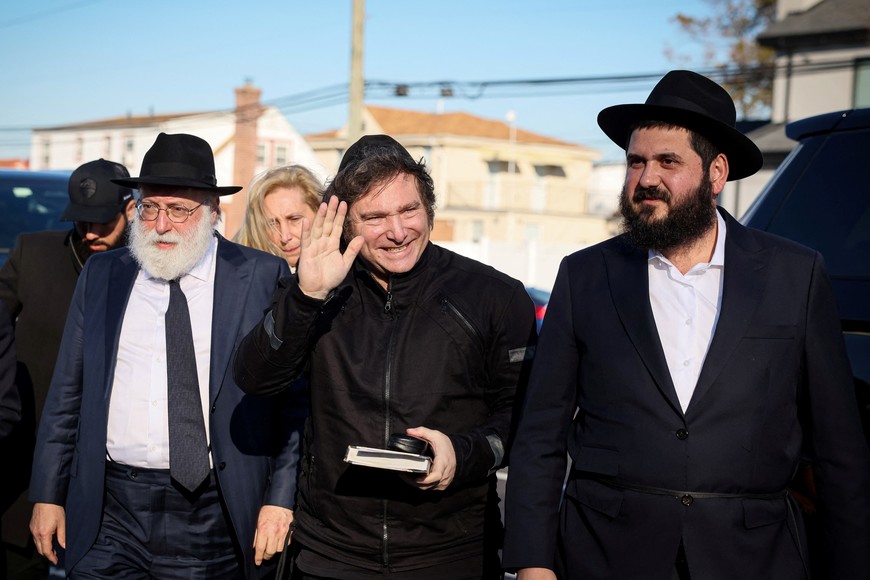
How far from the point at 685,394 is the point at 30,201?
6432 millimetres

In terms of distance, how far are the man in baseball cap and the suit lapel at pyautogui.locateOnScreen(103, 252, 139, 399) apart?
972mm

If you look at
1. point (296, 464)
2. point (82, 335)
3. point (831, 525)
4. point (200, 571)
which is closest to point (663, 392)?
point (831, 525)

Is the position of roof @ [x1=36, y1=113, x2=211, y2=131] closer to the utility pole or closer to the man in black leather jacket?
the utility pole

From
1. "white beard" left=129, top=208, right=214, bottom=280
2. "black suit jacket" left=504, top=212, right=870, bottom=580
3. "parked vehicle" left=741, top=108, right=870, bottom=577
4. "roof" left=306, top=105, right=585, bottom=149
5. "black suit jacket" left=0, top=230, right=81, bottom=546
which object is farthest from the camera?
"roof" left=306, top=105, right=585, bottom=149

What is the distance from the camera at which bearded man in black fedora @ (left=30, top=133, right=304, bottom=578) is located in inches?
159

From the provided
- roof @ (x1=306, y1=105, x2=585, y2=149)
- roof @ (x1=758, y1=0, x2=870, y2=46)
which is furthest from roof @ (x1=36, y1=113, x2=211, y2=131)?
roof @ (x1=758, y1=0, x2=870, y2=46)

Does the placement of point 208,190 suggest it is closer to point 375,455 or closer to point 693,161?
point 375,455

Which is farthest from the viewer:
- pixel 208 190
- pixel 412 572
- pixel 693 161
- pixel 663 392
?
pixel 208 190

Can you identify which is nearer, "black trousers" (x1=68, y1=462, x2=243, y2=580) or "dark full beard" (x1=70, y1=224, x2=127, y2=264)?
"black trousers" (x1=68, y1=462, x2=243, y2=580)

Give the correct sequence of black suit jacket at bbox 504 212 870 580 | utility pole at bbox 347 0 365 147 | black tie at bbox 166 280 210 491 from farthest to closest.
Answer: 1. utility pole at bbox 347 0 365 147
2. black tie at bbox 166 280 210 491
3. black suit jacket at bbox 504 212 870 580

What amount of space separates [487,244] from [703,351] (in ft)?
119

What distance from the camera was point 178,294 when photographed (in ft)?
14.0

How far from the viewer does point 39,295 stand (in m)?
5.22

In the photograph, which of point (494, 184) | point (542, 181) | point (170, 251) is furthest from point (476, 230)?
point (170, 251)
